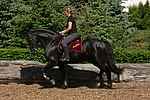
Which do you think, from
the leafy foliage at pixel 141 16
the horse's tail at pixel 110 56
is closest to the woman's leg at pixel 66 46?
the horse's tail at pixel 110 56

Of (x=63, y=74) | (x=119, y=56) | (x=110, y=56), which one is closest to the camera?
(x=110, y=56)

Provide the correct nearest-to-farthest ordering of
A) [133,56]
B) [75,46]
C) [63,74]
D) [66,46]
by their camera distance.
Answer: [66,46] < [75,46] < [63,74] < [133,56]

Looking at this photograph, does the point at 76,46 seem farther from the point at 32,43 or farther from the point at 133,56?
the point at 133,56

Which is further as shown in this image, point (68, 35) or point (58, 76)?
point (58, 76)

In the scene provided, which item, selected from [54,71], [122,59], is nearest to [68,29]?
[54,71]

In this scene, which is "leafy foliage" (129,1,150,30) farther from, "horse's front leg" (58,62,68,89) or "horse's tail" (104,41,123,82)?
"horse's front leg" (58,62,68,89)

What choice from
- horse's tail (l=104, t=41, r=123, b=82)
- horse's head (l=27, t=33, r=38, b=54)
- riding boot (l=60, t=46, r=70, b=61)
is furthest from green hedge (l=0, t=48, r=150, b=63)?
riding boot (l=60, t=46, r=70, b=61)

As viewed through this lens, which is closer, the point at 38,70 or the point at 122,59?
the point at 38,70

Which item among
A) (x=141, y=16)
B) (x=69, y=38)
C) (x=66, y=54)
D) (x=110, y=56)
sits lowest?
(x=141, y=16)

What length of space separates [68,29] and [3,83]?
367cm

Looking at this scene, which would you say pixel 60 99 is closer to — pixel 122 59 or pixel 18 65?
pixel 18 65

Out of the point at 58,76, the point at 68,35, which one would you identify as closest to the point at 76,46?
the point at 68,35

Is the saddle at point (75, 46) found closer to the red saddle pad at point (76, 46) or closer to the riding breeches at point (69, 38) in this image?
the red saddle pad at point (76, 46)

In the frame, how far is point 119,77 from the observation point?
10625mm
